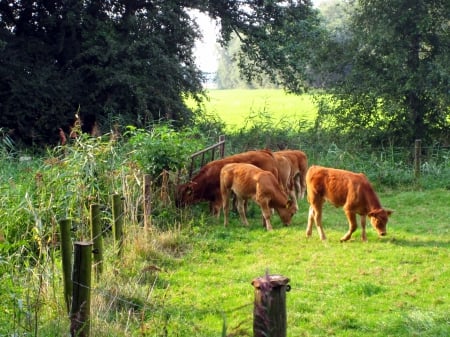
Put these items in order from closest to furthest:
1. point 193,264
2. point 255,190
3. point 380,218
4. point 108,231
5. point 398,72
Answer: point 193,264 < point 108,231 < point 380,218 < point 255,190 < point 398,72

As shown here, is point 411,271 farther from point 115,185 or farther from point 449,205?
point 449,205

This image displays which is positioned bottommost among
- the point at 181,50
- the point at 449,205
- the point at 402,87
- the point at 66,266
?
the point at 449,205

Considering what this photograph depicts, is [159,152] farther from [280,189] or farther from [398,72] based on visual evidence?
[398,72]

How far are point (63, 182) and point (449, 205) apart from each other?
8189 mm

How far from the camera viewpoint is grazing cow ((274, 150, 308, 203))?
14.2m

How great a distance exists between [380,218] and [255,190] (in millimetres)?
2398

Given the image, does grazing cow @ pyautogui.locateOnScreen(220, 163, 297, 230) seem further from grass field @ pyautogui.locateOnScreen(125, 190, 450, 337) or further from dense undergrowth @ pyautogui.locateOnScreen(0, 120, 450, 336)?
dense undergrowth @ pyautogui.locateOnScreen(0, 120, 450, 336)

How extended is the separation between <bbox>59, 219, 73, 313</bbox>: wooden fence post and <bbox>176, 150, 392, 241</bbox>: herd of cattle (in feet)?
19.0

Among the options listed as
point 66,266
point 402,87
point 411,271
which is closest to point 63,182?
point 66,266

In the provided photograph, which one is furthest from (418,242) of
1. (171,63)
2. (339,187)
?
(171,63)

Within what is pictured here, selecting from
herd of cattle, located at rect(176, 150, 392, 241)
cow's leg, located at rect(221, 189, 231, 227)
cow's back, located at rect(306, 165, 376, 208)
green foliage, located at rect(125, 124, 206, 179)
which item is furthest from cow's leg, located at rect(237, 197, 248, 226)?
cow's back, located at rect(306, 165, 376, 208)

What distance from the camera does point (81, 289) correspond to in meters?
5.03

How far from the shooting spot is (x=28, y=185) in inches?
380

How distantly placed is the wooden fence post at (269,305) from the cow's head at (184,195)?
8331 mm
